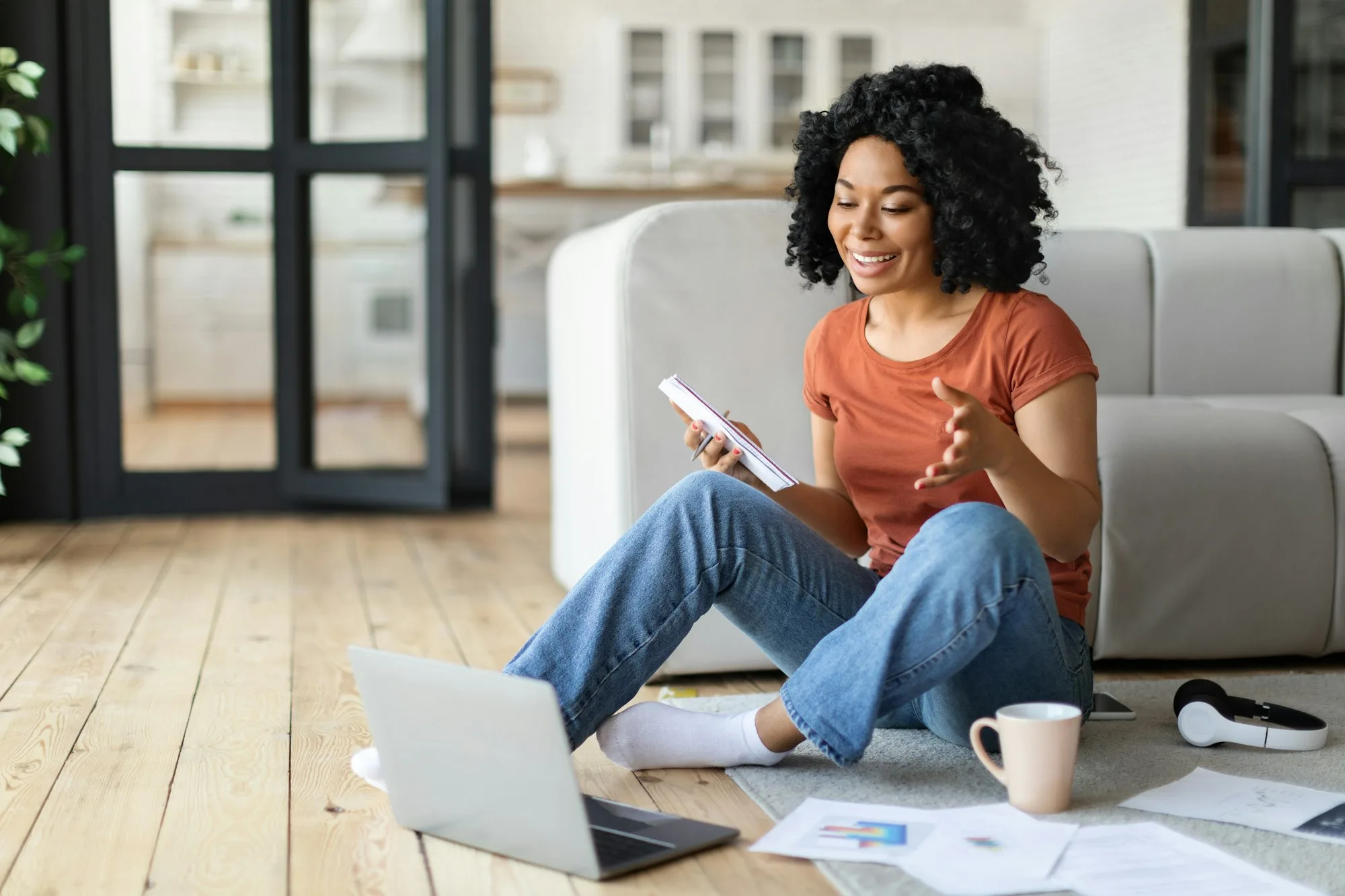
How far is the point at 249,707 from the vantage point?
1995 millimetres

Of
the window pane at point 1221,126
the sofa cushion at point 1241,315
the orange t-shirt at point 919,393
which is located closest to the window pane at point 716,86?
the window pane at point 1221,126

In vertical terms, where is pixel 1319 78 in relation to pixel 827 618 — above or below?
above

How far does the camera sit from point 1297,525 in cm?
215

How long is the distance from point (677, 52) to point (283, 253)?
4.86 m

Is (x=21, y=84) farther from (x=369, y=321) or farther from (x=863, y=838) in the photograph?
(x=863, y=838)

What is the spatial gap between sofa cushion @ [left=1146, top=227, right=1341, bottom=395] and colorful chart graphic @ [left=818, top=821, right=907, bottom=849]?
4.65 feet

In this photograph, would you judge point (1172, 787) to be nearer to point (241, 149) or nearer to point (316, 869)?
point (316, 869)

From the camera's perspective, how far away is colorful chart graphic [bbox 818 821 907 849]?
1.38 metres

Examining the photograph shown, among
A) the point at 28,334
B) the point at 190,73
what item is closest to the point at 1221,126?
the point at 190,73

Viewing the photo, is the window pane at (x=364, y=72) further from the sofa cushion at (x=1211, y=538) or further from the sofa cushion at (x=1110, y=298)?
the sofa cushion at (x=1211, y=538)

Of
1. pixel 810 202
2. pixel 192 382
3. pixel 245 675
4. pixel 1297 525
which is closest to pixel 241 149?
pixel 192 382

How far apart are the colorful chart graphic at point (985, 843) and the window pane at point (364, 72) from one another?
293 centimetres

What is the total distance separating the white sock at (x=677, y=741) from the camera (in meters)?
1.62

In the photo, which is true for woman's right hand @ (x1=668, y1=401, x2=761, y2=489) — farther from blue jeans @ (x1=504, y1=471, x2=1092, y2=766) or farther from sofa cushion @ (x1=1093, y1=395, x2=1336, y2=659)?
sofa cushion @ (x1=1093, y1=395, x2=1336, y2=659)
